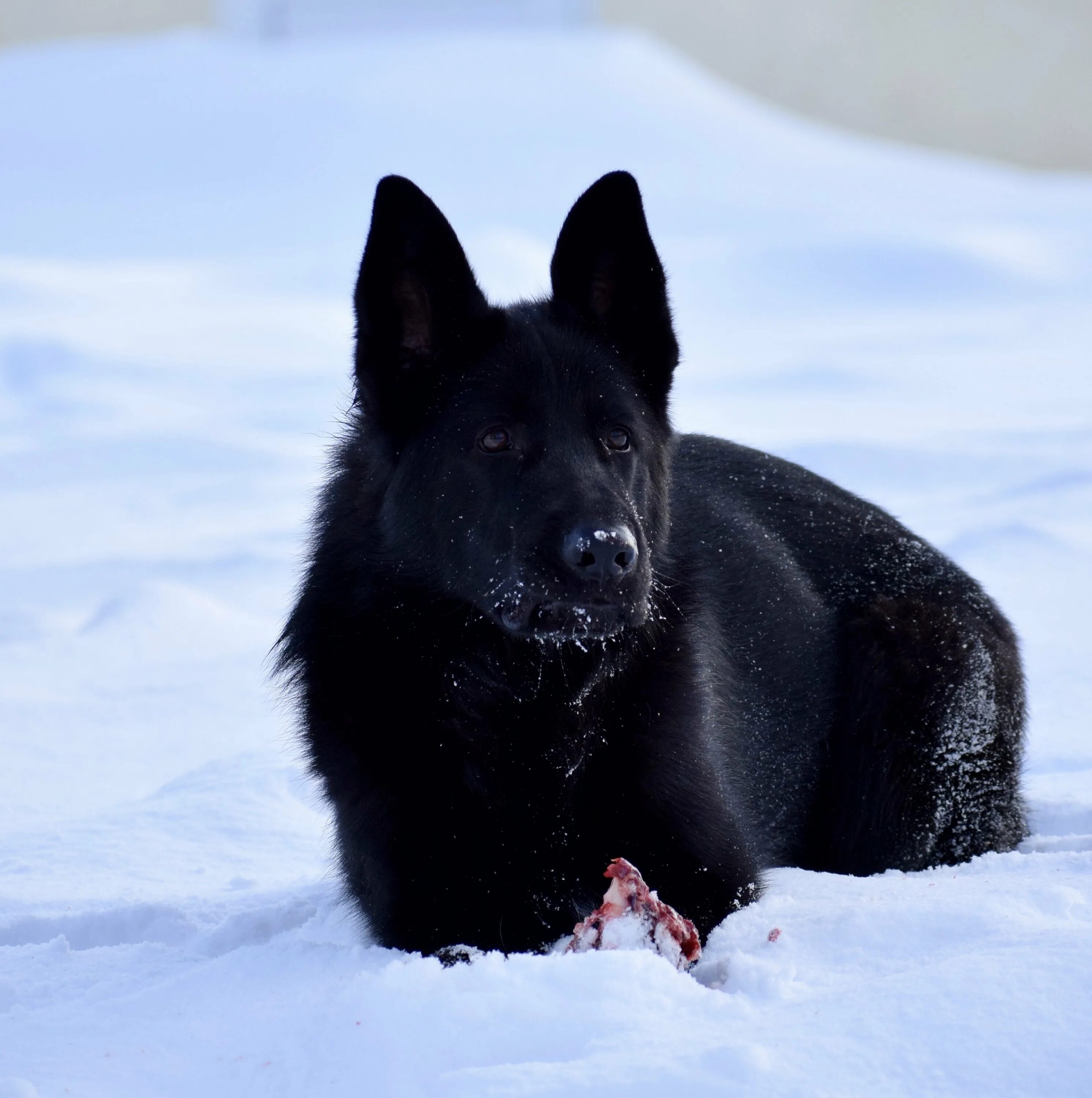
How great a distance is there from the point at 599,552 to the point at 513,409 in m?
0.49

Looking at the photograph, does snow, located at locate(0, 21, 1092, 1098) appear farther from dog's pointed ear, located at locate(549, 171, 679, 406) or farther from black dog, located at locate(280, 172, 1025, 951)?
dog's pointed ear, located at locate(549, 171, 679, 406)

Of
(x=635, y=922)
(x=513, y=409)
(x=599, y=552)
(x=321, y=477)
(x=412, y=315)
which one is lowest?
(x=635, y=922)

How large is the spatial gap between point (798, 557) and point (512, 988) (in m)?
2.43

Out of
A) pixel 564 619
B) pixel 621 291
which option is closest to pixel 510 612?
pixel 564 619

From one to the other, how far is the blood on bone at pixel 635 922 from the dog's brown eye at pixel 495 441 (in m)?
0.95

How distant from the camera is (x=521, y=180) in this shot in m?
18.3

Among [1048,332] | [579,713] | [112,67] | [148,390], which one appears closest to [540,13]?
[112,67]

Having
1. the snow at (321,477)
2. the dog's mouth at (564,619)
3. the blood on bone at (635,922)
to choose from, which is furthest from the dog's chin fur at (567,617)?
the snow at (321,477)

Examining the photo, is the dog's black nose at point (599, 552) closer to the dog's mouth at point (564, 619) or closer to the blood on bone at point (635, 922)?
the dog's mouth at point (564, 619)

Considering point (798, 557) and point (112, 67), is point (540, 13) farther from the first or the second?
point (798, 557)

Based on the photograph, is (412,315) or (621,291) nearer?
(412,315)

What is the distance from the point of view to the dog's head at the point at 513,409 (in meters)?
2.97

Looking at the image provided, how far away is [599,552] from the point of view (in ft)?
9.18

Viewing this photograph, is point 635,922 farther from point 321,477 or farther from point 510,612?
point 321,477
